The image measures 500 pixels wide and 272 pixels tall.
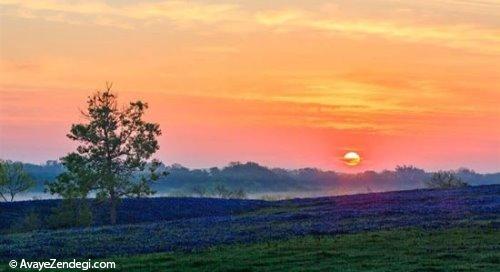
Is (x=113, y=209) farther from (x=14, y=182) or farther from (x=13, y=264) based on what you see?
(x=13, y=264)

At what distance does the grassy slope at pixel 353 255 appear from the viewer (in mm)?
32031

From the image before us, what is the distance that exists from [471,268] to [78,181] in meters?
44.7

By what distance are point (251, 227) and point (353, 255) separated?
17522mm

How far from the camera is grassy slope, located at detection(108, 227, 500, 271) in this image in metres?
32.0

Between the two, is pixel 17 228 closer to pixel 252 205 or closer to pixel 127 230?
pixel 127 230

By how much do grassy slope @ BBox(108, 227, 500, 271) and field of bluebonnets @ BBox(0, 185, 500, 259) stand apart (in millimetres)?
3472

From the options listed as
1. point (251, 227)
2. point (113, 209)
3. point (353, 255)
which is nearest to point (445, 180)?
point (113, 209)

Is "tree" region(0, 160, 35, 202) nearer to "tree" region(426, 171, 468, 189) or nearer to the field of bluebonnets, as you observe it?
Answer: the field of bluebonnets

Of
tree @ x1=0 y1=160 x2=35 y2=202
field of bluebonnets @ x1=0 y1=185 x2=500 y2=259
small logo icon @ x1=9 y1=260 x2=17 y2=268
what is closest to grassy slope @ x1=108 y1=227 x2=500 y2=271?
field of bluebonnets @ x1=0 y1=185 x2=500 y2=259

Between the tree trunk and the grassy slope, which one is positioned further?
the tree trunk

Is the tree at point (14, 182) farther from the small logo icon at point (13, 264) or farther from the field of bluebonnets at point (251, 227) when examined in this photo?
the small logo icon at point (13, 264)

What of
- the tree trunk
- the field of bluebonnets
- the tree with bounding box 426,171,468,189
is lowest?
the field of bluebonnets

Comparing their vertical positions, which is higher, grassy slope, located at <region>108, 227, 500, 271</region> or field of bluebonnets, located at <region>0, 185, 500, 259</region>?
field of bluebonnets, located at <region>0, 185, 500, 259</region>

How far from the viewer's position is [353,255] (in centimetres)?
3516
